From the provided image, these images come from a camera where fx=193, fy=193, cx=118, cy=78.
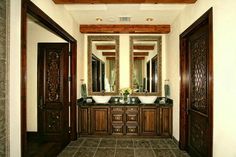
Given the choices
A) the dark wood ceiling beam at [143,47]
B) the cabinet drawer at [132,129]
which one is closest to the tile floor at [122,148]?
the cabinet drawer at [132,129]

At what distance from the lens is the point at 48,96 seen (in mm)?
4617

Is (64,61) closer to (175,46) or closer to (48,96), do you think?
(48,96)

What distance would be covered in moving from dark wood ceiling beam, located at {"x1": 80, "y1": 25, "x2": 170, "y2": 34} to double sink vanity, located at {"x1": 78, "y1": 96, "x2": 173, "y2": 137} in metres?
1.82

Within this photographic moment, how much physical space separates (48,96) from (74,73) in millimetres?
847

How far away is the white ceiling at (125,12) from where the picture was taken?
3.84m

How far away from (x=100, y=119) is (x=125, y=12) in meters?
2.56

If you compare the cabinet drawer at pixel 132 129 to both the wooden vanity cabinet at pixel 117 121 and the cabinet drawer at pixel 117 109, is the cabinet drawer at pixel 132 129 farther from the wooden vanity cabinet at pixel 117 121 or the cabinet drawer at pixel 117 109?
the cabinet drawer at pixel 117 109

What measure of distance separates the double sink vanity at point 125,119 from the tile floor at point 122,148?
187mm

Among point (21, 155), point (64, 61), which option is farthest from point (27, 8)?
point (64, 61)

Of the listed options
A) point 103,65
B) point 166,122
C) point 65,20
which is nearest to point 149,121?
point 166,122

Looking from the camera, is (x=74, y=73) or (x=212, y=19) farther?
(x=74, y=73)

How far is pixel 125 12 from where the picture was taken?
4.11 meters

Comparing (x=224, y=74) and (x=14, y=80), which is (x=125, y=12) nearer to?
(x=224, y=74)

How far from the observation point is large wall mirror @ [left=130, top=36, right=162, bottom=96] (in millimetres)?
5203
